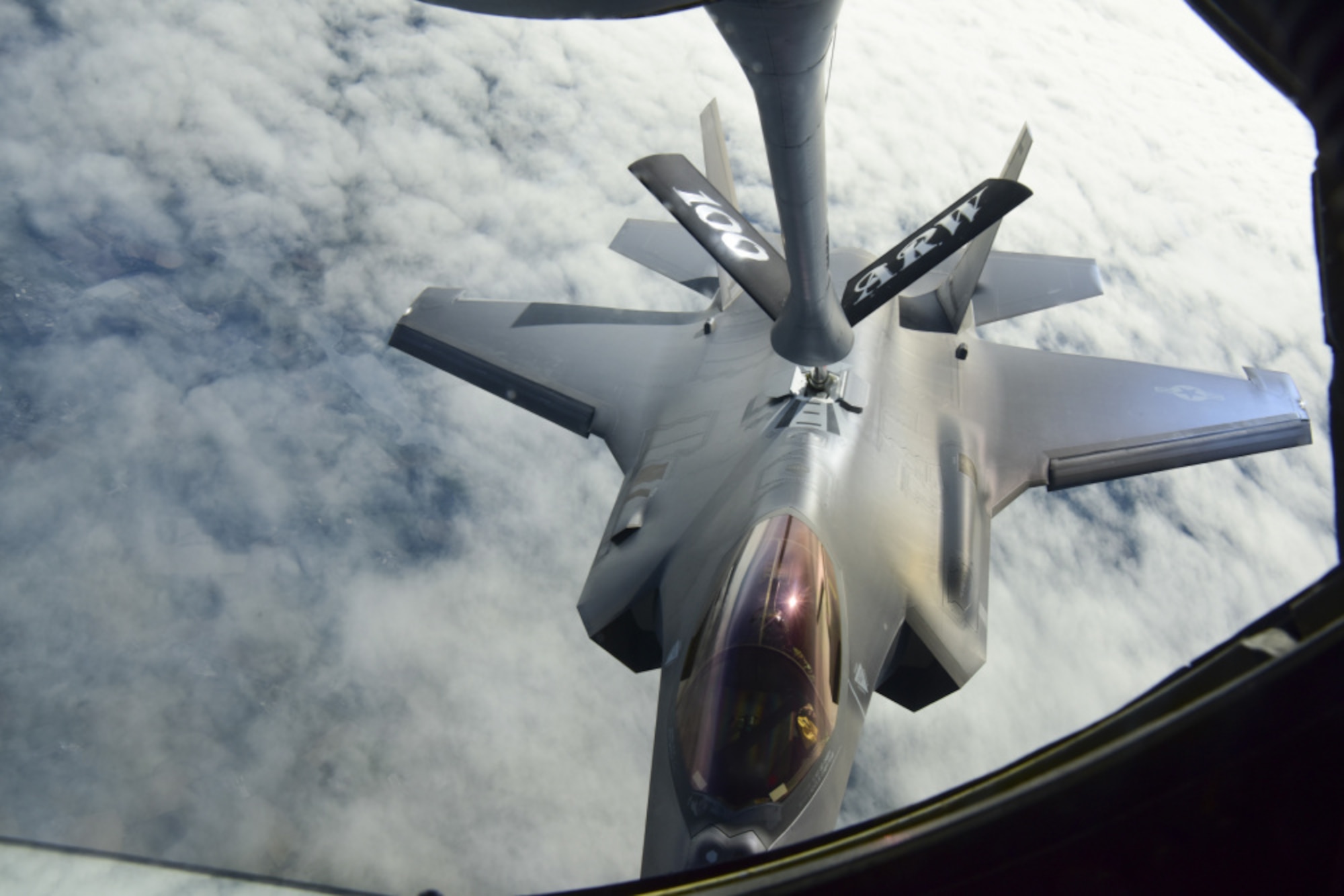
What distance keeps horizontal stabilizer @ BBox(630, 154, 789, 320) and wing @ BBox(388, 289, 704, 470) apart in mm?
3306

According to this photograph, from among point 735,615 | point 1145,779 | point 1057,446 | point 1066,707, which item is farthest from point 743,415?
point 1066,707

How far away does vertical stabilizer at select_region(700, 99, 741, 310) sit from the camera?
440 inches

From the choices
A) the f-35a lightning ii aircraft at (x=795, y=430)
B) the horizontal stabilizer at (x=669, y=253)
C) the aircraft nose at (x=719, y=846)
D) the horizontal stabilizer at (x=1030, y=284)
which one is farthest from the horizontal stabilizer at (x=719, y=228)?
the horizontal stabilizer at (x=1030, y=284)

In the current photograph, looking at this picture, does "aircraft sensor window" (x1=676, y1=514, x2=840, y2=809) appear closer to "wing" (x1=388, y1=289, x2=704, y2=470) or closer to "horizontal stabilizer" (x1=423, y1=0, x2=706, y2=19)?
"horizontal stabilizer" (x1=423, y1=0, x2=706, y2=19)

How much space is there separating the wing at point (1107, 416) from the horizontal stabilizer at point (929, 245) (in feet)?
11.3

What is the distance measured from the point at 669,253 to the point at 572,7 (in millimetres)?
10934

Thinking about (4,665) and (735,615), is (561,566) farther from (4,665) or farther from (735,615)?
(735,615)

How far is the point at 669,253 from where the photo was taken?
12.7m

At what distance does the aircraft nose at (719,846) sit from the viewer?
14.6 ft

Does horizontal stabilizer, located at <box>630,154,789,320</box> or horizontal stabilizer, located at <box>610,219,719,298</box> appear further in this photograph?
horizontal stabilizer, located at <box>610,219,719,298</box>

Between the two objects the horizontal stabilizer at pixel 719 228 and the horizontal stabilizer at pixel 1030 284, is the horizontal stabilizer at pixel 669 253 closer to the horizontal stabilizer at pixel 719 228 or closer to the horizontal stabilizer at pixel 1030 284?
the horizontal stabilizer at pixel 719 228

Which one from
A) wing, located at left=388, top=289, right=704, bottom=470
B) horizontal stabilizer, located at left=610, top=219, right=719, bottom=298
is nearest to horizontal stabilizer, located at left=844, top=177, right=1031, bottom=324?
wing, located at left=388, top=289, right=704, bottom=470

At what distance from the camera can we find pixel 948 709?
2662 cm

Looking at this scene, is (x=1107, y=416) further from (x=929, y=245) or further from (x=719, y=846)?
(x=719, y=846)
